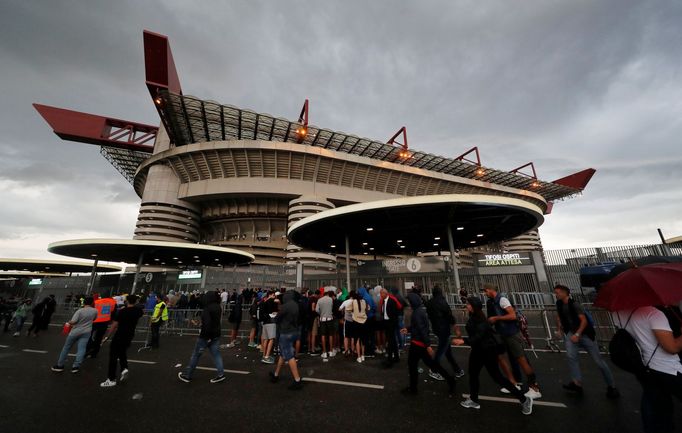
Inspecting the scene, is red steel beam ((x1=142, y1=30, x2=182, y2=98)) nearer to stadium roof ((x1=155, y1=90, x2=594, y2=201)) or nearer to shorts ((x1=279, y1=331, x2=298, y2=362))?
stadium roof ((x1=155, y1=90, x2=594, y2=201))

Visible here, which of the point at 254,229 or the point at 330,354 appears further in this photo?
the point at 254,229

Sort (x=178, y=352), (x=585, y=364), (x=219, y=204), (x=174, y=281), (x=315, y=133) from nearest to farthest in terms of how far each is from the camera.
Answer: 1. (x=585, y=364)
2. (x=178, y=352)
3. (x=174, y=281)
4. (x=315, y=133)
5. (x=219, y=204)

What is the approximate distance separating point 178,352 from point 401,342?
738 centimetres

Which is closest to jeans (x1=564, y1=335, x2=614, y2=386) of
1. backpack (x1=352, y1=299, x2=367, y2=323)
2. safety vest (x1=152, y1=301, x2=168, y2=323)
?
backpack (x1=352, y1=299, x2=367, y2=323)

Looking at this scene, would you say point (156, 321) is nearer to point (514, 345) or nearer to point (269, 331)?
point (269, 331)

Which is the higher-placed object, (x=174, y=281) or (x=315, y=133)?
Result: (x=315, y=133)

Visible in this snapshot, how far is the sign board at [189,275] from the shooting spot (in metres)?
22.6

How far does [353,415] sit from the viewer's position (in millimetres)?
3975

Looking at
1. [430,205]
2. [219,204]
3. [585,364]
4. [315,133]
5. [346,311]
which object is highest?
[315,133]

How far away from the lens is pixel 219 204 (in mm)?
44406

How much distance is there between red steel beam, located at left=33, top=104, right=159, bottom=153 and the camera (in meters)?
36.0

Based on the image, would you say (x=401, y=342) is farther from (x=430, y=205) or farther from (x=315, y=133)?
(x=315, y=133)

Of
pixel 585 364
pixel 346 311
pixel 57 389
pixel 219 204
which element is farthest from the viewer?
pixel 219 204

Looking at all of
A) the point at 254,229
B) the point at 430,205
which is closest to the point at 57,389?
the point at 430,205
